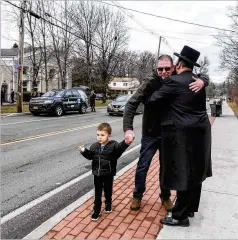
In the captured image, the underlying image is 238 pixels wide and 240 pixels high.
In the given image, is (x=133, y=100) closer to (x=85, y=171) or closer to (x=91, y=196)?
(x=91, y=196)

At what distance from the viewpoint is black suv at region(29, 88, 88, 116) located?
21328 mm

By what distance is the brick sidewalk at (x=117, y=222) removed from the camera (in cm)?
359

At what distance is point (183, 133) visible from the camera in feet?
11.8

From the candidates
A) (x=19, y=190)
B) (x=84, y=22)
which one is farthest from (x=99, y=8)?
(x=19, y=190)

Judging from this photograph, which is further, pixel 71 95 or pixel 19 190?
pixel 71 95

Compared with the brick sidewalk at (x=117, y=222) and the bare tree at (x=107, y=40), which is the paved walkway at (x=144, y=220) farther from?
the bare tree at (x=107, y=40)

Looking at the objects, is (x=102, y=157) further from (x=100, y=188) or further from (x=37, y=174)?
(x=37, y=174)

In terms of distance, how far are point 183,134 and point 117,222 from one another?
51.4 inches

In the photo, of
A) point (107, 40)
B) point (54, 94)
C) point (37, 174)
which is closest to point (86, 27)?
point (107, 40)

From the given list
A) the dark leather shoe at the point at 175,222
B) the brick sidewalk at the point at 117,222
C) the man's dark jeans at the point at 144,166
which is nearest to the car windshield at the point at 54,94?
the brick sidewalk at the point at 117,222

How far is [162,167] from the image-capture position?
3.92 m

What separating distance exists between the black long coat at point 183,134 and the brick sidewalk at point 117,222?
1.86ft

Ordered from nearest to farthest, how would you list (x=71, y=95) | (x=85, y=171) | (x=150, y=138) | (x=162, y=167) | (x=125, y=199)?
(x=162, y=167) < (x=150, y=138) < (x=125, y=199) < (x=85, y=171) < (x=71, y=95)

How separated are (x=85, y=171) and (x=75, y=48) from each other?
36.0m
